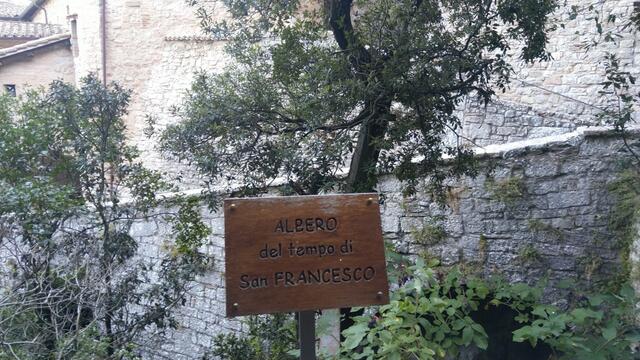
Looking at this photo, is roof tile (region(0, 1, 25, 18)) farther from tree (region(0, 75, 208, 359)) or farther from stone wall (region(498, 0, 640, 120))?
stone wall (region(498, 0, 640, 120))

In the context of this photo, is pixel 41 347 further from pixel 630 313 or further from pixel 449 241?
pixel 630 313

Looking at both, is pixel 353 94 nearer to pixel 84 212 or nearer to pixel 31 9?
pixel 84 212

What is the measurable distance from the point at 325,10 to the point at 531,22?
1720 millimetres

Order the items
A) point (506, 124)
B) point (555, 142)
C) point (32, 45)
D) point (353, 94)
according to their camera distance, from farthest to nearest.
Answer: point (32, 45) < point (506, 124) < point (555, 142) < point (353, 94)

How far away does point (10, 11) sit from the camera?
77.5 feet

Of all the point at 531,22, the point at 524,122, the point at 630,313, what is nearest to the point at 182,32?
the point at 524,122

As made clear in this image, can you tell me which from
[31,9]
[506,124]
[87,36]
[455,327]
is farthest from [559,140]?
[31,9]

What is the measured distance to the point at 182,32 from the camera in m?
15.7

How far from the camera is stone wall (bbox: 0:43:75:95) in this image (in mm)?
16406

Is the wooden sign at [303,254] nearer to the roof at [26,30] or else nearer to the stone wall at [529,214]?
the stone wall at [529,214]

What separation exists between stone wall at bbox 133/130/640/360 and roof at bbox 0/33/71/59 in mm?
12695

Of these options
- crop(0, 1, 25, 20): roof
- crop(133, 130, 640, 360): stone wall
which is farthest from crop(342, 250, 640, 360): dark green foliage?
crop(0, 1, 25, 20): roof

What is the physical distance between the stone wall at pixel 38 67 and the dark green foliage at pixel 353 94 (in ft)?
38.6

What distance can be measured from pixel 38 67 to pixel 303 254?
15.6 meters
